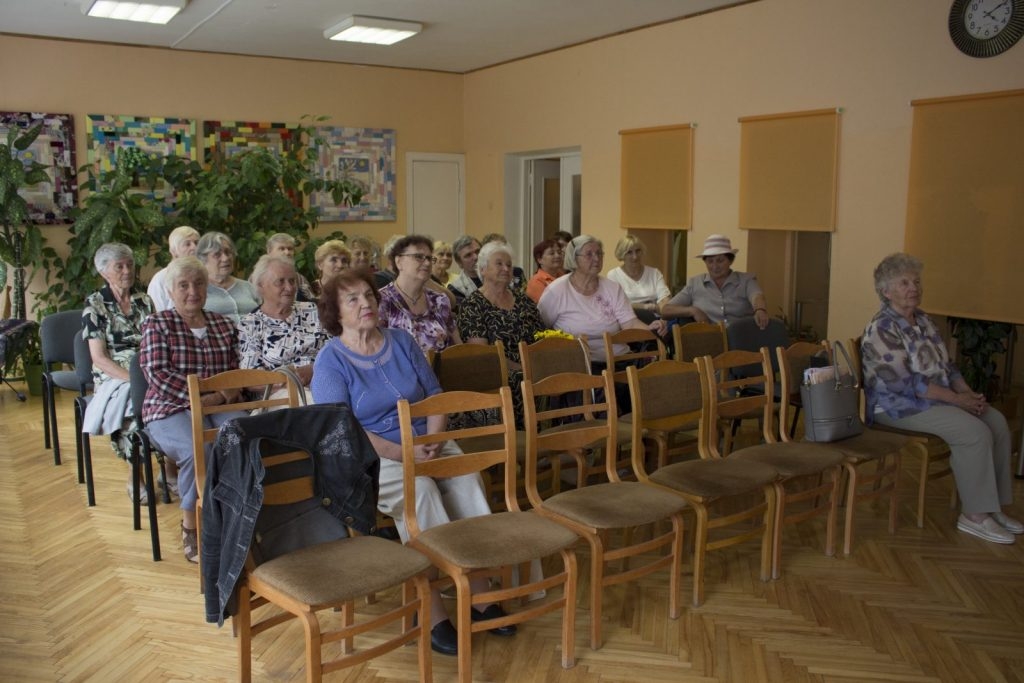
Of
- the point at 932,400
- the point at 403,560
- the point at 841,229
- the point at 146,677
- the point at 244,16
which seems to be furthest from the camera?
the point at 244,16

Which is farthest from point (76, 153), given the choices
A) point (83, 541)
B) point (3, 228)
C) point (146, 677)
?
point (146, 677)

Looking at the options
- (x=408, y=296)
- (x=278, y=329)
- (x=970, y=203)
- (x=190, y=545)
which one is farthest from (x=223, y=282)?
(x=970, y=203)

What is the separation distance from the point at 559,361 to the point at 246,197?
5.13 meters

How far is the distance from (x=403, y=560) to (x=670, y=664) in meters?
1.06

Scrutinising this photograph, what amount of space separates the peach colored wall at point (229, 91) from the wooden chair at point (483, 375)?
573cm

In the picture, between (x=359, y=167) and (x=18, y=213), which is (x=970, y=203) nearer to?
(x=359, y=167)

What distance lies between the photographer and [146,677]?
300cm

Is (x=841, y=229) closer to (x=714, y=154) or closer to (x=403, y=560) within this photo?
(x=714, y=154)

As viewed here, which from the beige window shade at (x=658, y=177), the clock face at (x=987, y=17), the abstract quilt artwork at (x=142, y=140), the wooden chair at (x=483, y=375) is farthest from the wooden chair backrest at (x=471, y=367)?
the abstract quilt artwork at (x=142, y=140)

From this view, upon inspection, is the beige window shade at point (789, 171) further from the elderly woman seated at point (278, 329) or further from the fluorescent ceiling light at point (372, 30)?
the elderly woman seated at point (278, 329)

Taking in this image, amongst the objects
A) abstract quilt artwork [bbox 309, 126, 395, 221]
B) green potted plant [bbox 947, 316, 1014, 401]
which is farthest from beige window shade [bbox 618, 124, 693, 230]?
abstract quilt artwork [bbox 309, 126, 395, 221]

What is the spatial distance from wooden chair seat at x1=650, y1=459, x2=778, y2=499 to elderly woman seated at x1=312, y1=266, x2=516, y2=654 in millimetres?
799

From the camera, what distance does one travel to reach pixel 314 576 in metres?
2.65

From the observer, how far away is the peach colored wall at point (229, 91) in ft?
26.4
